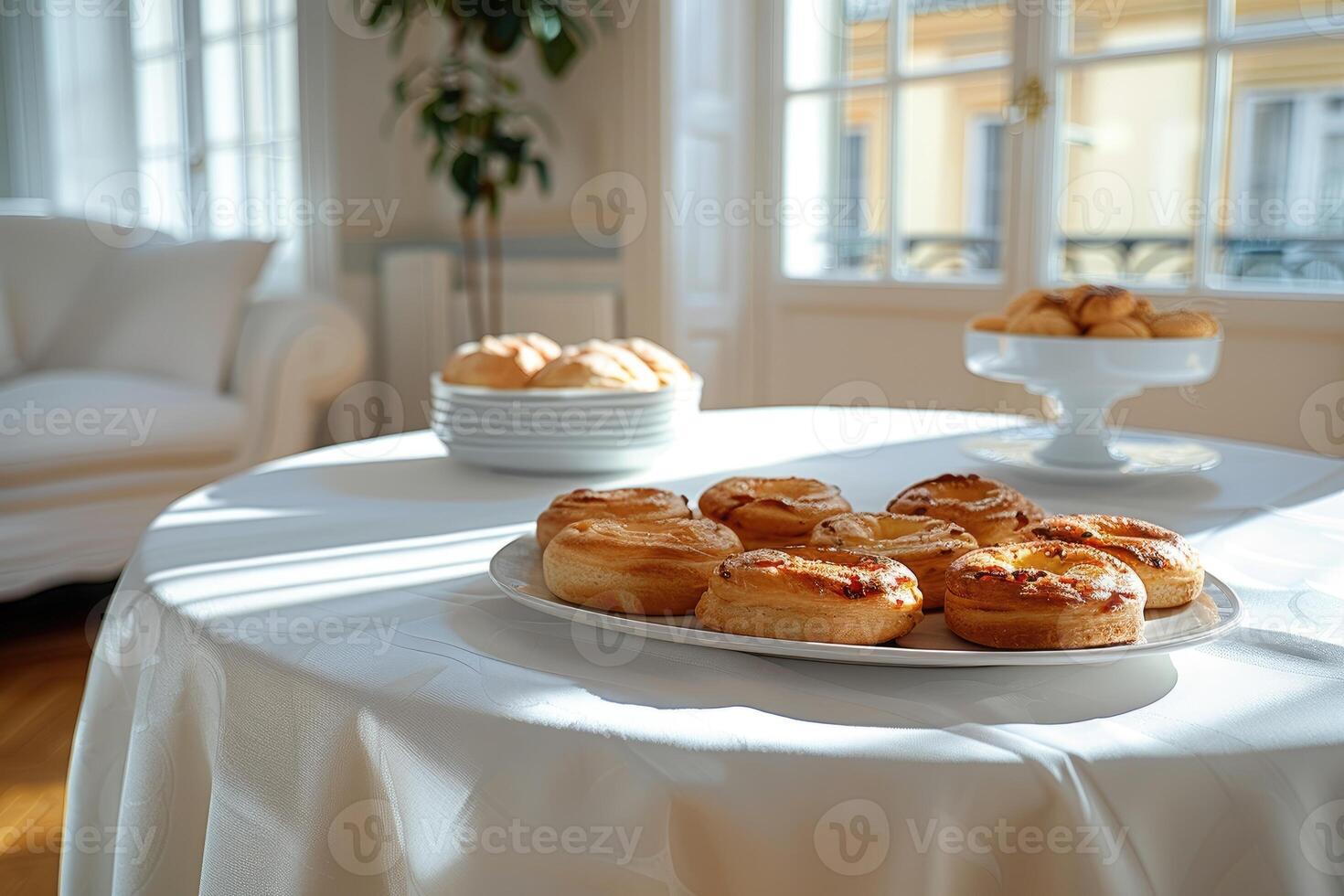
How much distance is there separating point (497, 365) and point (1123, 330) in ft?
1.98

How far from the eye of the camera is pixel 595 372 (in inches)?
44.0

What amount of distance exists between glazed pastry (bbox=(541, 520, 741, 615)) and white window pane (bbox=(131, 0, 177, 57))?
5.01 meters

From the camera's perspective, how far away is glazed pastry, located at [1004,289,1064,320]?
1.14 m

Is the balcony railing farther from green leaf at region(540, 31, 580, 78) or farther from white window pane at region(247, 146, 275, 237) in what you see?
white window pane at region(247, 146, 275, 237)

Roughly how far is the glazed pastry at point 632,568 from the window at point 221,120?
3.77m

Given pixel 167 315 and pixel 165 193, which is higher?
pixel 165 193

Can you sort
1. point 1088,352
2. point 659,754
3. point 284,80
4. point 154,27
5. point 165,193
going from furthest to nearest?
1. point 165,193
2. point 154,27
3. point 284,80
4. point 1088,352
5. point 659,754

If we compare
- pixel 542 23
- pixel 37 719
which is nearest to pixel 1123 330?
pixel 37 719

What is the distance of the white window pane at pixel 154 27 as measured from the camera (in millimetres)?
4893

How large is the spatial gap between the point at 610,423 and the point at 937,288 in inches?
84.6

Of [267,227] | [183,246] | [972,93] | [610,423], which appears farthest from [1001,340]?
[972,93]

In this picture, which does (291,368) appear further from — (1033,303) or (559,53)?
(1033,303)

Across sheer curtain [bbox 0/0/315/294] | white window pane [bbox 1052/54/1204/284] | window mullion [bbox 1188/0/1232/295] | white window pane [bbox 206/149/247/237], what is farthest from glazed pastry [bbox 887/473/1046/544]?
white window pane [bbox 1052/54/1204/284]

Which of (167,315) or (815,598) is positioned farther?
(167,315)
